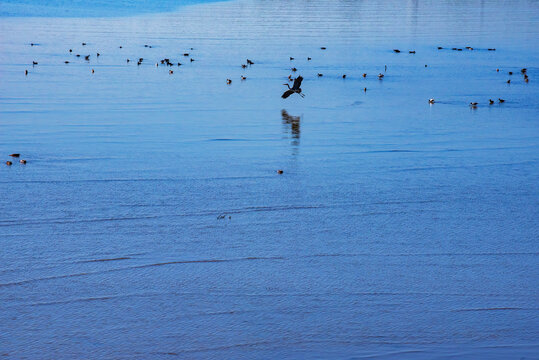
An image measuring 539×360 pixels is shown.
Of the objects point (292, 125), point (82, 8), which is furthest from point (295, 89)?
point (82, 8)

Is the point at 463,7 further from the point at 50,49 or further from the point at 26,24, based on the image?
the point at 50,49

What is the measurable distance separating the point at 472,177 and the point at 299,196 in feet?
8.50

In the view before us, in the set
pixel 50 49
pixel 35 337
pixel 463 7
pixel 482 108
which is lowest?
pixel 35 337

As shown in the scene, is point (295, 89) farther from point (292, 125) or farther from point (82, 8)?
point (82, 8)

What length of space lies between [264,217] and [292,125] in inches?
217

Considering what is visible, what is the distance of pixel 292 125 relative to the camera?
13773mm

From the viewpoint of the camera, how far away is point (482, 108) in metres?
16.1

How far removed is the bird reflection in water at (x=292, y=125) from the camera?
12.7 m

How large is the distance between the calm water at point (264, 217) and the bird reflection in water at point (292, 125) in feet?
0.17

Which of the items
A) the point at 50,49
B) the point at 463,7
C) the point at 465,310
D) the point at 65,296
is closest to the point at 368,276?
the point at 465,310

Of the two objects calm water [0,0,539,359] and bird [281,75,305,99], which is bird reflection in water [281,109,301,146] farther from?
bird [281,75,305,99]

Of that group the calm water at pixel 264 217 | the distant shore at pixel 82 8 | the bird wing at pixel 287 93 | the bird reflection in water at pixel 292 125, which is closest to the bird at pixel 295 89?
the bird wing at pixel 287 93

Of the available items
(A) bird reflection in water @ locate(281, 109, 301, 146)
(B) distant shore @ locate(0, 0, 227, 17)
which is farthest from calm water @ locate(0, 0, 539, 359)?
(B) distant shore @ locate(0, 0, 227, 17)

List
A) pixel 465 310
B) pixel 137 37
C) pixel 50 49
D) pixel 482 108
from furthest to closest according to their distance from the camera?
pixel 137 37 < pixel 50 49 < pixel 482 108 < pixel 465 310
